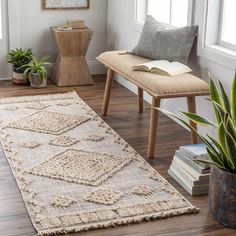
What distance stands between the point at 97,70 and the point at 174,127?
1866 millimetres

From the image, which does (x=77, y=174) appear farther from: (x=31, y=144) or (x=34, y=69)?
(x=34, y=69)

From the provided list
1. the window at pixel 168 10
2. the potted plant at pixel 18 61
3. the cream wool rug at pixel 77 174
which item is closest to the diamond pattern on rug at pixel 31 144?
the cream wool rug at pixel 77 174

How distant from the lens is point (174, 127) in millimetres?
4039

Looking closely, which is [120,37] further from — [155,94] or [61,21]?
[155,94]

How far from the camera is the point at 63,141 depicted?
11.9 ft

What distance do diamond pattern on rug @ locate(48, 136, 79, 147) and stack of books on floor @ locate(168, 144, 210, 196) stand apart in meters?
0.85

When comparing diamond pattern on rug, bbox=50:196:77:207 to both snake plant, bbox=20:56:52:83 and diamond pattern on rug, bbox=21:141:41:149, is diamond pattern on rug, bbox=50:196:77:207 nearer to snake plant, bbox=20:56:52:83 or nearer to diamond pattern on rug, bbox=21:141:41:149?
diamond pattern on rug, bbox=21:141:41:149

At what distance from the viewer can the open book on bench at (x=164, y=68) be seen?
11.5 ft

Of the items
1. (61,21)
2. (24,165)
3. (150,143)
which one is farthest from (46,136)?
(61,21)

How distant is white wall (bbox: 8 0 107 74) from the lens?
205 inches

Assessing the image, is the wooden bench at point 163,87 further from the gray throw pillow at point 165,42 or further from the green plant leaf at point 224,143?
the green plant leaf at point 224,143

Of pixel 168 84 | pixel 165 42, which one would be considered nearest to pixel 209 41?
pixel 165 42

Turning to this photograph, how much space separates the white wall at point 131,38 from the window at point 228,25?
159 millimetres

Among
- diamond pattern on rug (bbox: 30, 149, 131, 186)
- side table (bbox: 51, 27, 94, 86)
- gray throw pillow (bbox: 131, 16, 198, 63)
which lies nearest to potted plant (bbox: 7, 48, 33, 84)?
side table (bbox: 51, 27, 94, 86)
